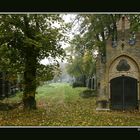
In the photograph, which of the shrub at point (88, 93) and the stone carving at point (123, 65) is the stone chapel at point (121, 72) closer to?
the stone carving at point (123, 65)

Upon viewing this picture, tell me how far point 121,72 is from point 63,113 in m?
1.49

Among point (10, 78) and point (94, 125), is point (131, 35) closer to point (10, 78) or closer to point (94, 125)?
point (94, 125)

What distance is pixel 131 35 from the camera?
9625 mm

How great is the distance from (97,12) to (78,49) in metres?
0.87

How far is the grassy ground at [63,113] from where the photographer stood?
9523 millimetres

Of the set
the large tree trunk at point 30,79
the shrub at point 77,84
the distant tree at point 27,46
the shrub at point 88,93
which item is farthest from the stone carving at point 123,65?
the large tree trunk at point 30,79

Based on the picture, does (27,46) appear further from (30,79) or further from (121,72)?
(121,72)

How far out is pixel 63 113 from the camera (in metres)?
9.61

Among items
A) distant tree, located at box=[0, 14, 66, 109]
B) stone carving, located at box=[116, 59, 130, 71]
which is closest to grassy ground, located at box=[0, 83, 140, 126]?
distant tree, located at box=[0, 14, 66, 109]

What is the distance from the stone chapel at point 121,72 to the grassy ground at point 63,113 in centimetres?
25

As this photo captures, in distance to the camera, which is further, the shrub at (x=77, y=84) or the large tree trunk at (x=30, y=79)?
the shrub at (x=77, y=84)

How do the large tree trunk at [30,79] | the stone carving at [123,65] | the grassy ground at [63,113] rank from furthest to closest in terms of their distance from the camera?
the stone carving at [123,65]
the large tree trunk at [30,79]
the grassy ground at [63,113]

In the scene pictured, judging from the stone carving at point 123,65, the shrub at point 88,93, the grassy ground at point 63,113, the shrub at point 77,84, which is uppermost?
the stone carving at point 123,65
